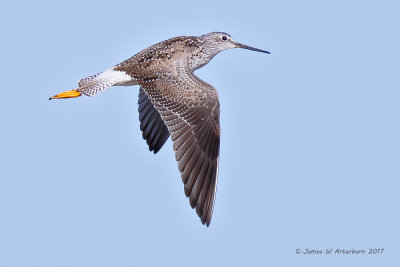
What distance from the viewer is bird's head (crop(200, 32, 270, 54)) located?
49.0 ft

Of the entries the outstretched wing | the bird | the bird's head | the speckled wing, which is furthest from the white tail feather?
the bird's head

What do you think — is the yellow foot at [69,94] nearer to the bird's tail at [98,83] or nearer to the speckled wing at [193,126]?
the bird's tail at [98,83]

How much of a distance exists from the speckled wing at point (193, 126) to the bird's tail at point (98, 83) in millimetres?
346

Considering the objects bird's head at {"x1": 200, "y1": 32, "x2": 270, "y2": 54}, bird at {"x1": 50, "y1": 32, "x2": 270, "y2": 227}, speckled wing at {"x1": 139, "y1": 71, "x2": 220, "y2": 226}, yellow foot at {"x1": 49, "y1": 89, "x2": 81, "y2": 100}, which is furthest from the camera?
bird's head at {"x1": 200, "y1": 32, "x2": 270, "y2": 54}

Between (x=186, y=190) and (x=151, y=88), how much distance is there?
199cm

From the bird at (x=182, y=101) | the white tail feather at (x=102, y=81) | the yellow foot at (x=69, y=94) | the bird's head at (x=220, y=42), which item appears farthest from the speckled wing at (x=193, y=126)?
the bird's head at (x=220, y=42)

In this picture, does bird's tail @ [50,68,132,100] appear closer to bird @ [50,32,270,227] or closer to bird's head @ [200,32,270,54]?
bird @ [50,32,270,227]

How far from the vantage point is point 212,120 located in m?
13.0

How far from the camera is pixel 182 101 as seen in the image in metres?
13.2

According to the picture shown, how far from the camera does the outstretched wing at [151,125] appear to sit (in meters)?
14.6

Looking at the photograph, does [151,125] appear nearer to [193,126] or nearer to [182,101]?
[182,101]

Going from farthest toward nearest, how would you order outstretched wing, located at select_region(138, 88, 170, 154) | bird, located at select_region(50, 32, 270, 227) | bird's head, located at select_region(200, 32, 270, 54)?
1. bird's head, located at select_region(200, 32, 270, 54)
2. outstretched wing, located at select_region(138, 88, 170, 154)
3. bird, located at select_region(50, 32, 270, 227)

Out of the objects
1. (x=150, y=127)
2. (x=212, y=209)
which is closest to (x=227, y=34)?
(x=150, y=127)

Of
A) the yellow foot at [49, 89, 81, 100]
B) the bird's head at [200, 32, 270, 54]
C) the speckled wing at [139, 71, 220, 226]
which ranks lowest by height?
the speckled wing at [139, 71, 220, 226]
